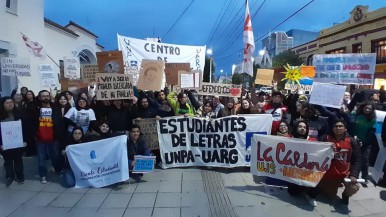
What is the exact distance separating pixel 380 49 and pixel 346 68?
1796 cm

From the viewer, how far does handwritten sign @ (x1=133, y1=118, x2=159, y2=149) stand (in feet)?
23.7

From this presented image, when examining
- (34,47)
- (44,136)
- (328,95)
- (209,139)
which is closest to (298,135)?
(328,95)

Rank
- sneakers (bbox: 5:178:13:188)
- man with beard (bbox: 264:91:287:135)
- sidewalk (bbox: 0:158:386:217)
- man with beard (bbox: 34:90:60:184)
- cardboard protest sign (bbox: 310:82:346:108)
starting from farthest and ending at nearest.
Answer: man with beard (bbox: 264:91:287:135) < cardboard protest sign (bbox: 310:82:346:108) < man with beard (bbox: 34:90:60:184) < sneakers (bbox: 5:178:13:188) < sidewalk (bbox: 0:158:386:217)

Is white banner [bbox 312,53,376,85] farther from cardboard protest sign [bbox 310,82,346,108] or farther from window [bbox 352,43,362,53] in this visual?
window [bbox 352,43,362,53]

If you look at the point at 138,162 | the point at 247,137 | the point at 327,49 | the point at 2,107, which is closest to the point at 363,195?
the point at 247,137

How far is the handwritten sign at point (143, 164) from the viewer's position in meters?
6.07

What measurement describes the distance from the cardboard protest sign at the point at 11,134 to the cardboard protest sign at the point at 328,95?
18.2 ft

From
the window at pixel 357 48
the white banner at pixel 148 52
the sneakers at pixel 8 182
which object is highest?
the window at pixel 357 48

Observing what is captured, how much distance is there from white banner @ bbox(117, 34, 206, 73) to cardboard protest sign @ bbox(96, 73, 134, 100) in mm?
2750

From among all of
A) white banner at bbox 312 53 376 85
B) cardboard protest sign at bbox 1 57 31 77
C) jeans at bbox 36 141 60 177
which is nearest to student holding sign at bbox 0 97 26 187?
jeans at bbox 36 141 60 177

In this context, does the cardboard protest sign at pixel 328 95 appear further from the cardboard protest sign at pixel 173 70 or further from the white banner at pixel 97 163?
the white banner at pixel 97 163

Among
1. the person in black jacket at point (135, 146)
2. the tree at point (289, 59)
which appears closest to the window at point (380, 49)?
the tree at point (289, 59)

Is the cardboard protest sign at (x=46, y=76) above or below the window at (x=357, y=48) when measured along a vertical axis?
below

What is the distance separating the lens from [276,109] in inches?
292
